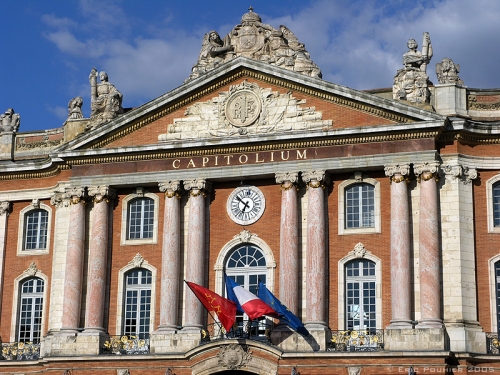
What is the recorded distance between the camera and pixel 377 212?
37094mm

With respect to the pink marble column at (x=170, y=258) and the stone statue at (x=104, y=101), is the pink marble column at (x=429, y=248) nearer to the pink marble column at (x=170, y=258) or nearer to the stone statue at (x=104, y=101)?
the pink marble column at (x=170, y=258)

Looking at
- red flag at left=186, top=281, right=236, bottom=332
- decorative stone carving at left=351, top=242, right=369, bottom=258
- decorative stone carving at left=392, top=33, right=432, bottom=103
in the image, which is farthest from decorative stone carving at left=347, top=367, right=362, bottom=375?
decorative stone carving at left=392, top=33, right=432, bottom=103

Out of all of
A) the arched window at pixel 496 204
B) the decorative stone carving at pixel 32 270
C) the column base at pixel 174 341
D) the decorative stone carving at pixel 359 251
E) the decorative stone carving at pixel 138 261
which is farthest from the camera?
the decorative stone carving at pixel 32 270

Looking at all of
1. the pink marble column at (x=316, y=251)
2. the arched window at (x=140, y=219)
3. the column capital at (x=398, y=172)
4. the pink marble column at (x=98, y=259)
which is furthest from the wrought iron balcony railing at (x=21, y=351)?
the column capital at (x=398, y=172)

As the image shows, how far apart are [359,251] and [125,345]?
384 inches

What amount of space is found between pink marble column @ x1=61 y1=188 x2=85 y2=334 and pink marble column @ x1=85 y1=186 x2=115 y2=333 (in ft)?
1.37

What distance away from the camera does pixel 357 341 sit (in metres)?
35.5

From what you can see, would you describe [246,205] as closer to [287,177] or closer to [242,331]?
[287,177]

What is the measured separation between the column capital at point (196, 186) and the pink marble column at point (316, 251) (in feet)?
13.2

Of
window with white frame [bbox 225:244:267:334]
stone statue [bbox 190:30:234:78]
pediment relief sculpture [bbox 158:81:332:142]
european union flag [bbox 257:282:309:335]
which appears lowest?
european union flag [bbox 257:282:309:335]

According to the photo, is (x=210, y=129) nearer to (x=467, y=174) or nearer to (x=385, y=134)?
(x=385, y=134)

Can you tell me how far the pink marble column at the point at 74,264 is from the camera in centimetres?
3875

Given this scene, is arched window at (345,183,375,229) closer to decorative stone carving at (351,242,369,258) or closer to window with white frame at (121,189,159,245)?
decorative stone carving at (351,242,369,258)

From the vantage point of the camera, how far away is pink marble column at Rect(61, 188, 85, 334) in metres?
38.8
